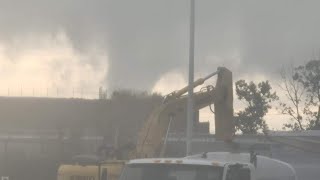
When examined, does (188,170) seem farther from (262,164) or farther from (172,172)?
(262,164)

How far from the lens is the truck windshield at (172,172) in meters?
11.1

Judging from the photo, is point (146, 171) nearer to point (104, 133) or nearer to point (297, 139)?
point (297, 139)

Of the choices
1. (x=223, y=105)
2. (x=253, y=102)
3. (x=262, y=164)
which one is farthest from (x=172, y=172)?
(x=253, y=102)

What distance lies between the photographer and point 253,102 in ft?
261

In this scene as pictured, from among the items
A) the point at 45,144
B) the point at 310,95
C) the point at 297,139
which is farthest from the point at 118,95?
the point at 297,139

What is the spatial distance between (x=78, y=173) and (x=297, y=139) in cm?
900

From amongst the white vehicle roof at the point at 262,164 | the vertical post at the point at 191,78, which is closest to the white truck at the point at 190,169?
the white vehicle roof at the point at 262,164

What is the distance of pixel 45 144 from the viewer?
206 feet

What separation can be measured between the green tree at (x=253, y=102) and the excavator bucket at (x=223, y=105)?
55741mm

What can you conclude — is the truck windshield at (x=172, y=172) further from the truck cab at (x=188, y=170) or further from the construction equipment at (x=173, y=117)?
the construction equipment at (x=173, y=117)

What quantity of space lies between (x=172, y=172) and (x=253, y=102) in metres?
69.0

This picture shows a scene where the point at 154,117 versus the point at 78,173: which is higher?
the point at 154,117

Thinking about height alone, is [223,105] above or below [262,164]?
A: above

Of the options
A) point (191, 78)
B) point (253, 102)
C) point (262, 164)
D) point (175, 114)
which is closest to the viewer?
point (262, 164)
